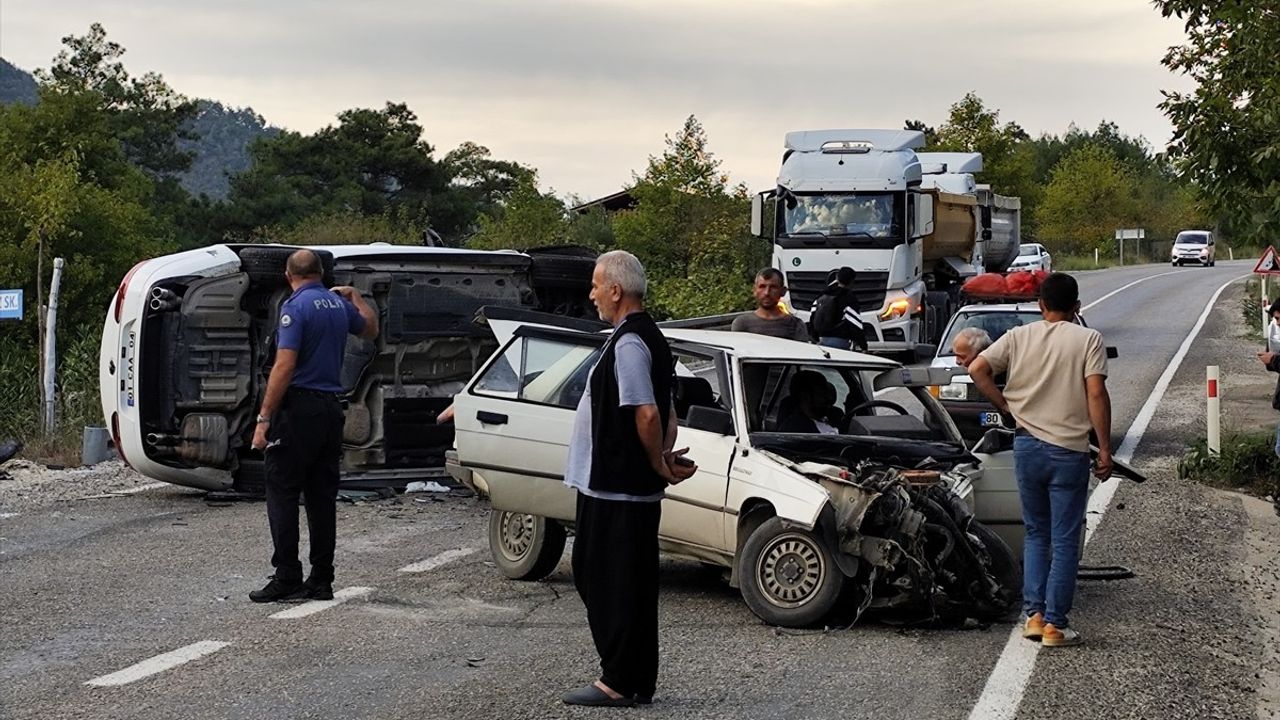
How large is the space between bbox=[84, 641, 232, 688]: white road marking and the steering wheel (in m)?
3.76

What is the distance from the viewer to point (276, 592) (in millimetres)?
8938

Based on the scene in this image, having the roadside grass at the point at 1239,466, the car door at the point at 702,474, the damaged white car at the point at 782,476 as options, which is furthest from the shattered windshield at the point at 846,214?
the car door at the point at 702,474

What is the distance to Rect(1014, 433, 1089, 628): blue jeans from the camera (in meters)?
7.87

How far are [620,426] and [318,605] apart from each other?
3125 mm

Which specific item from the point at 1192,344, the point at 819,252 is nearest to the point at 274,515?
the point at 819,252

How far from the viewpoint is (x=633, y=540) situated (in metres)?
6.53

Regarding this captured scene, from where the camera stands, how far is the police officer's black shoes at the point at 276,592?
892 cm

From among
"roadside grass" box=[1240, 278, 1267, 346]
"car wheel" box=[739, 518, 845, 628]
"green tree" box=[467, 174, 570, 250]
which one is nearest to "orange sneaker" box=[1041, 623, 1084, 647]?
"car wheel" box=[739, 518, 845, 628]

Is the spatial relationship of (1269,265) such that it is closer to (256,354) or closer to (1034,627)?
(256,354)

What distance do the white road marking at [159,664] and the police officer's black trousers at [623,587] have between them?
81.5 inches

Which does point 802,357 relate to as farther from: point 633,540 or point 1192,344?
point 1192,344

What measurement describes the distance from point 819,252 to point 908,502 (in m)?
17.1

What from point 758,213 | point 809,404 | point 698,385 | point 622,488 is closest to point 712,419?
point 698,385

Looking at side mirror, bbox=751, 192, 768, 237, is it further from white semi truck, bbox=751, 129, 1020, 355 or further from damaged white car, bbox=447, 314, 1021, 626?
damaged white car, bbox=447, 314, 1021, 626
